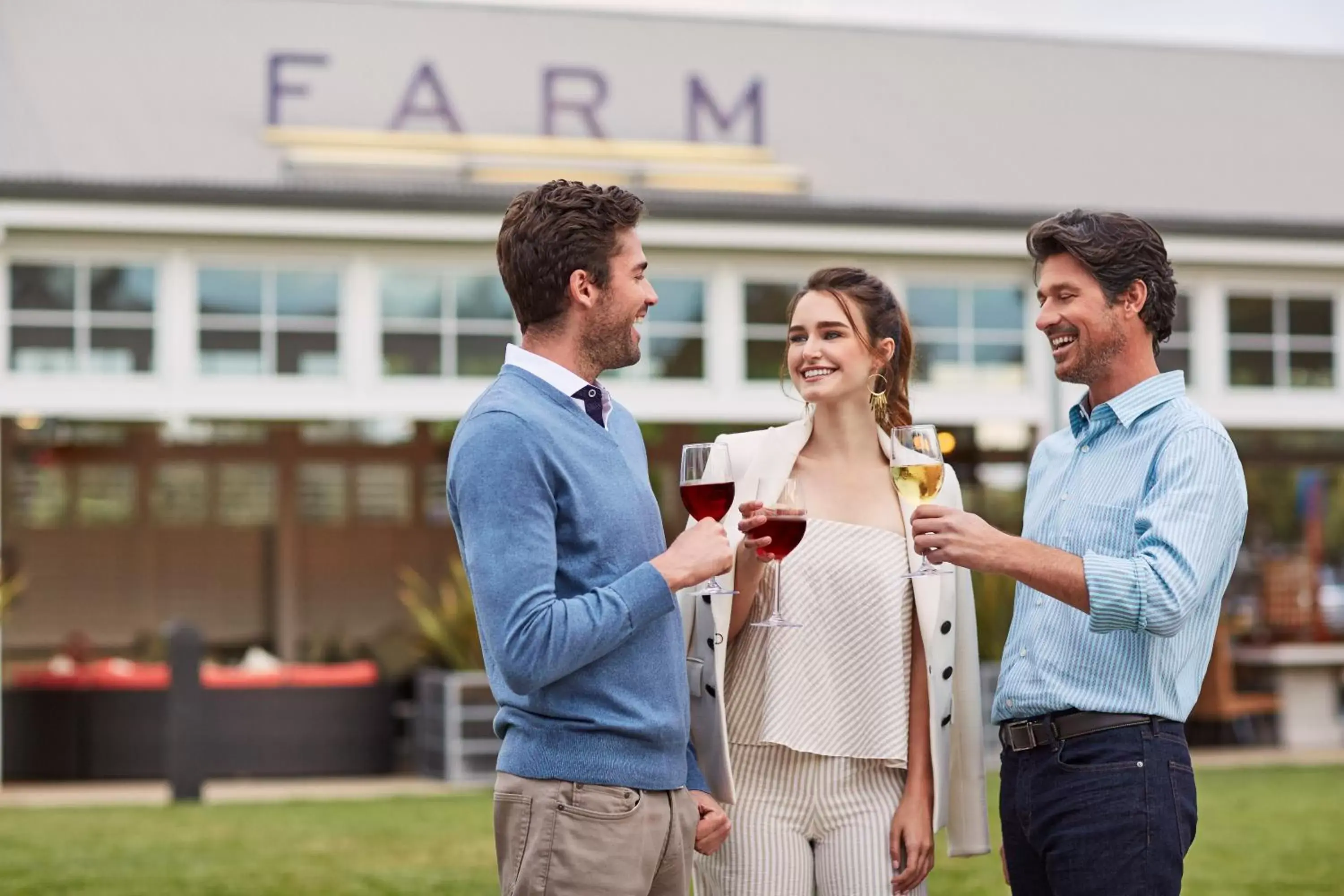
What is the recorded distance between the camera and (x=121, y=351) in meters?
10.6

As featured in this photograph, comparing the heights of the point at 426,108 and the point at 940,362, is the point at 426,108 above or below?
above

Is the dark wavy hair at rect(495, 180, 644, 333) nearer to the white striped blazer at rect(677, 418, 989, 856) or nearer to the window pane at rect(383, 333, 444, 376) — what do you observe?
the white striped blazer at rect(677, 418, 989, 856)

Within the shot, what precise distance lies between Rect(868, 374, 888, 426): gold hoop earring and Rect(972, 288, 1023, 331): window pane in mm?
8348

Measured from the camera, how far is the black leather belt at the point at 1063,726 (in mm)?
2938

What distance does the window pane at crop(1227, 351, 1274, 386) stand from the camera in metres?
12.2

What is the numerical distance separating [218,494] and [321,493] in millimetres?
1045

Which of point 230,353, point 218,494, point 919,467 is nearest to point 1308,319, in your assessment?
point 230,353

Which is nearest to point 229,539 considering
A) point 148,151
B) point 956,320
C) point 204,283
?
point 148,151

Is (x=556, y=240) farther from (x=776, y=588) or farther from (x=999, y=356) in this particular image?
(x=999, y=356)

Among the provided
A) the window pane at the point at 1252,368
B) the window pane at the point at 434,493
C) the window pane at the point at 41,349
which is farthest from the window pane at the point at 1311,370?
the window pane at the point at 434,493

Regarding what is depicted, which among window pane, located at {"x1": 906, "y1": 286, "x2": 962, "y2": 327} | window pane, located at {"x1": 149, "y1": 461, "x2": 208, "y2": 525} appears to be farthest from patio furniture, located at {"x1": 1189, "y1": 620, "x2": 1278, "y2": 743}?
window pane, located at {"x1": 149, "y1": 461, "x2": 208, "y2": 525}

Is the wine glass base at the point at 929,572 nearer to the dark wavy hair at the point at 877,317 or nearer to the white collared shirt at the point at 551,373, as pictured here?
the dark wavy hair at the point at 877,317

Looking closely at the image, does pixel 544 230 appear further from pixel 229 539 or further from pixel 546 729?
pixel 229 539

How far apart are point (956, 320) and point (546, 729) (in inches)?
370
